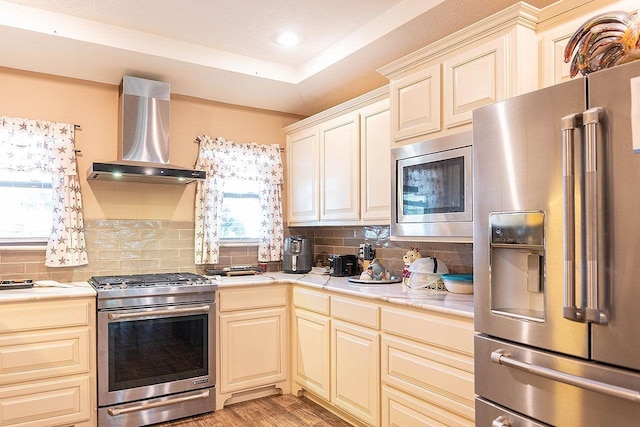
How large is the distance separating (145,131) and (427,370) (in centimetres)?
260

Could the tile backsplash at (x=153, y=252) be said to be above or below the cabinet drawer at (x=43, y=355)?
above

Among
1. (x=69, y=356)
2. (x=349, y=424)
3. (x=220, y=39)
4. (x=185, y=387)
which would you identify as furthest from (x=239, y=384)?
(x=220, y=39)

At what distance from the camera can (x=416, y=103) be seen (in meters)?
2.64

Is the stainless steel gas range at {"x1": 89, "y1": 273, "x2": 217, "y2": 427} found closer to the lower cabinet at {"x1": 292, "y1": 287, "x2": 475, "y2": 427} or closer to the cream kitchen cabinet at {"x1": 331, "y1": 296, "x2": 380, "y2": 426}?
the lower cabinet at {"x1": 292, "y1": 287, "x2": 475, "y2": 427}

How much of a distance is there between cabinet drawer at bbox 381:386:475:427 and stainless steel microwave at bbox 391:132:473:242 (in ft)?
2.77

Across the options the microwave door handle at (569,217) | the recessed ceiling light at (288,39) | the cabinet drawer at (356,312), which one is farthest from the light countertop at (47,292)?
the microwave door handle at (569,217)

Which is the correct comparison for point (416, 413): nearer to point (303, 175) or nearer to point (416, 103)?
point (416, 103)

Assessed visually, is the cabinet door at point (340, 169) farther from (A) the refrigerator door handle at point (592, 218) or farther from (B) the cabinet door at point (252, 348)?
(A) the refrigerator door handle at point (592, 218)

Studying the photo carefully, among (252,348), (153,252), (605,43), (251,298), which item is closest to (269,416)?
(252,348)

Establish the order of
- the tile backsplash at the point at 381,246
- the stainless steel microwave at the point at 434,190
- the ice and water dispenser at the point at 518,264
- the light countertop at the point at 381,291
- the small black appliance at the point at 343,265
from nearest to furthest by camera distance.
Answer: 1. the ice and water dispenser at the point at 518,264
2. the light countertop at the point at 381,291
3. the stainless steel microwave at the point at 434,190
4. the tile backsplash at the point at 381,246
5. the small black appliance at the point at 343,265

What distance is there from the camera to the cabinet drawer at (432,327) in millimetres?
2039

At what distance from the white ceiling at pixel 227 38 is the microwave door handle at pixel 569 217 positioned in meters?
1.19

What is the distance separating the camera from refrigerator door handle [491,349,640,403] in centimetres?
129

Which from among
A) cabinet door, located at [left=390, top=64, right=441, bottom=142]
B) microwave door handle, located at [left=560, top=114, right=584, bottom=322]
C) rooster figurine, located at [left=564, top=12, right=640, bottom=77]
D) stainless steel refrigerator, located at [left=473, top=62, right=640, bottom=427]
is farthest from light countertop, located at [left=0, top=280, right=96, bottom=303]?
rooster figurine, located at [left=564, top=12, right=640, bottom=77]
